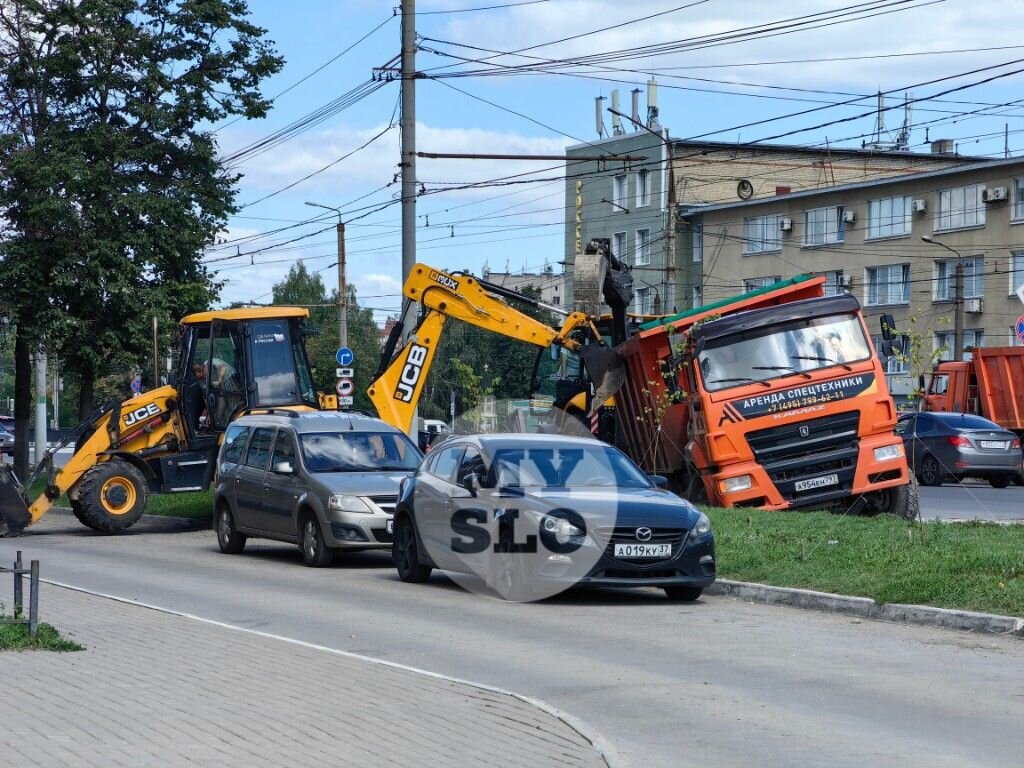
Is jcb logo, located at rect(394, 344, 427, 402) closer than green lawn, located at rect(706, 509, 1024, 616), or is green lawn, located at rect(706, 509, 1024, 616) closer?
green lawn, located at rect(706, 509, 1024, 616)

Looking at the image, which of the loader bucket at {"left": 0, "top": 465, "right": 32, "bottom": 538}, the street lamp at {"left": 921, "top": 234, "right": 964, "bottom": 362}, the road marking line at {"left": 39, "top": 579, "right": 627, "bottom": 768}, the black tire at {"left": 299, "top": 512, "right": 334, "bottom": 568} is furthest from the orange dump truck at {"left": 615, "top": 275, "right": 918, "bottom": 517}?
the street lamp at {"left": 921, "top": 234, "right": 964, "bottom": 362}

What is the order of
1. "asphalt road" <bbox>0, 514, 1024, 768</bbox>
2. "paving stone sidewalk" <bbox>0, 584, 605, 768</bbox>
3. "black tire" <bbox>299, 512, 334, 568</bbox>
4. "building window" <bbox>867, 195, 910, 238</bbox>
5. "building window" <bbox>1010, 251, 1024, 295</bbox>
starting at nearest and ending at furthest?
"paving stone sidewalk" <bbox>0, 584, 605, 768</bbox> → "asphalt road" <bbox>0, 514, 1024, 768</bbox> → "black tire" <bbox>299, 512, 334, 568</bbox> → "building window" <bbox>1010, 251, 1024, 295</bbox> → "building window" <bbox>867, 195, 910, 238</bbox>

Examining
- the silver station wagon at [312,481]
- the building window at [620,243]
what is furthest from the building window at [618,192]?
the silver station wagon at [312,481]

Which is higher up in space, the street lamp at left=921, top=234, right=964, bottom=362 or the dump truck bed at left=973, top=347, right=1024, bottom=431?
the street lamp at left=921, top=234, right=964, bottom=362

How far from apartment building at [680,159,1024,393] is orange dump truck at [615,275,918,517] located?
2964 centimetres

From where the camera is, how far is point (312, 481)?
60.2 ft

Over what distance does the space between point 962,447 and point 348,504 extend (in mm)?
19500

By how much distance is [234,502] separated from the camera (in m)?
20.4

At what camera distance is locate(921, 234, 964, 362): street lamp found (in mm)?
49725

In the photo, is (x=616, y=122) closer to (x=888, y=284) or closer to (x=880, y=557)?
(x=888, y=284)

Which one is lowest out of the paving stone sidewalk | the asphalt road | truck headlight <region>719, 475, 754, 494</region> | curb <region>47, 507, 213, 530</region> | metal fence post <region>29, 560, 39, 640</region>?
curb <region>47, 507, 213, 530</region>

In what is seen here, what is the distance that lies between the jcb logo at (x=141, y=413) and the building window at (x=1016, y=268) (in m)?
35.7

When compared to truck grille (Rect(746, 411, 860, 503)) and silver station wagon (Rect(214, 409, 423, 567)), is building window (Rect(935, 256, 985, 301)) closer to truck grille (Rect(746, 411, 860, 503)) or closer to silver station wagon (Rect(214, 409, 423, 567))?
truck grille (Rect(746, 411, 860, 503))

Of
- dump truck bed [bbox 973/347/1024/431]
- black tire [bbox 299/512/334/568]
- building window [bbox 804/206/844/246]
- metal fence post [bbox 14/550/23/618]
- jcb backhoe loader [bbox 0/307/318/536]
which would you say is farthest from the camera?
building window [bbox 804/206/844/246]
